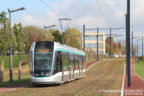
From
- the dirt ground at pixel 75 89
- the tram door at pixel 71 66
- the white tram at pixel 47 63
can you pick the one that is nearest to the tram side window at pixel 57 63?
the white tram at pixel 47 63

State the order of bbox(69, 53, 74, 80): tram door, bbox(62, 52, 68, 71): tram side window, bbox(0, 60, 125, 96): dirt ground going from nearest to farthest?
bbox(0, 60, 125, 96): dirt ground < bbox(62, 52, 68, 71): tram side window < bbox(69, 53, 74, 80): tram door

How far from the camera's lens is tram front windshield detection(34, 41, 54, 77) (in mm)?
23812

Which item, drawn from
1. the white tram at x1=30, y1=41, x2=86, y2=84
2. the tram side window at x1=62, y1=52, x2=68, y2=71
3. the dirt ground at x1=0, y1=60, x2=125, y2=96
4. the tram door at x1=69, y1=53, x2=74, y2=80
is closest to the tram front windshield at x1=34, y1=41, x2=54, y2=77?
the white tram at x1=30, y1=41, x2=86, y2=84

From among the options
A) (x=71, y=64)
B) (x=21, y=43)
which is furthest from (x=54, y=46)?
(x=21, y=43)

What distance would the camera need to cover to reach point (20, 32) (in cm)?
9344

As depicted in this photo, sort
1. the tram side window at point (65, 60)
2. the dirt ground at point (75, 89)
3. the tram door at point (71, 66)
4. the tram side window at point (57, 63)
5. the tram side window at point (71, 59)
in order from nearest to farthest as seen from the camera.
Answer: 1. the dirt ground at point (75, 89)
2. the tram side window at point (57, 63)
3. the tram side window at point (65, 60)
4. the tram door at point (71, 66)
5. the tram side window at point (71, 59)

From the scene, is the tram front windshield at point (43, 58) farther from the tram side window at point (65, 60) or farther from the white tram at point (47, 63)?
the tram side window at point (65, 60)

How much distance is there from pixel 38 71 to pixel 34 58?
1.06 m

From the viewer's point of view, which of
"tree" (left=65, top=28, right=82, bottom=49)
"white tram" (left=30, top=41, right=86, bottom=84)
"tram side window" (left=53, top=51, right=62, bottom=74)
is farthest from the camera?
"tree" (left=65, top=28, right=82, bottom=49)

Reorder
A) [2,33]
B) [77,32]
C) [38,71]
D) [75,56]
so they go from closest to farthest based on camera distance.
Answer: [38,71]
[75,56]
[2,33]
[77,32]

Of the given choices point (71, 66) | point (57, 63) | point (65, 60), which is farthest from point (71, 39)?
point (57, 63)

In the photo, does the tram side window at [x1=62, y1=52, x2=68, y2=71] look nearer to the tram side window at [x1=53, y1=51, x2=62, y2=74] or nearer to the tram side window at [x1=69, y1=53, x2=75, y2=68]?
the tram side window at [x1=53, y1=51, x2=62, y2=74]

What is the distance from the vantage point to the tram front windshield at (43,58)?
23.8m

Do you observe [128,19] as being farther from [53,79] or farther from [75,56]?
[75,56]
